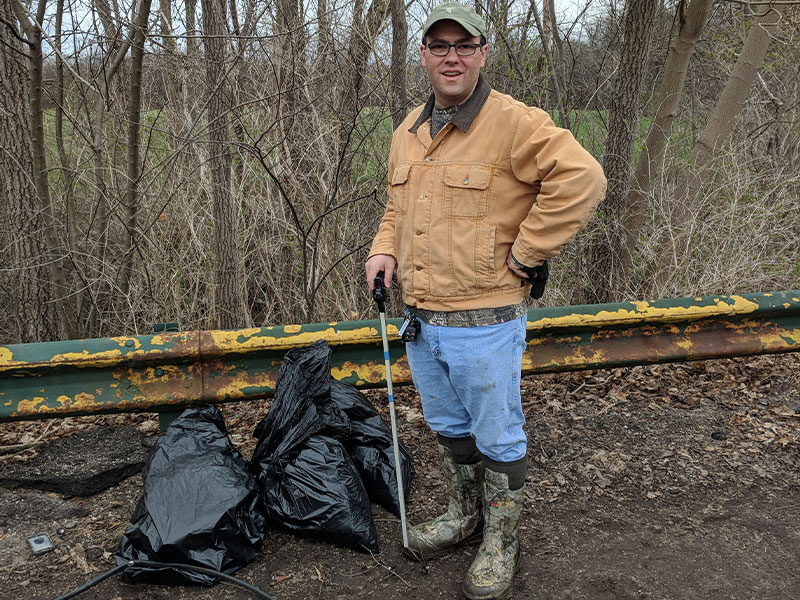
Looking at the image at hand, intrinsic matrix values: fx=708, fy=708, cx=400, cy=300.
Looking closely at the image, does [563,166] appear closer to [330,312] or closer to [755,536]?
[755,536]

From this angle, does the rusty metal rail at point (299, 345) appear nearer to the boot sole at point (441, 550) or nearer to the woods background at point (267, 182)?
the boot sole at point (441, 550)

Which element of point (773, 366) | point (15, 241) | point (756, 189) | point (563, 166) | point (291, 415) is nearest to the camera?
point (563, 166)

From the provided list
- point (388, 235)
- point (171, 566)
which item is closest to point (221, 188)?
point (388, 235)

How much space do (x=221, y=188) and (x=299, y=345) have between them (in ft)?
6.87

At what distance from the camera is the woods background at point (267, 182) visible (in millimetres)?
5121

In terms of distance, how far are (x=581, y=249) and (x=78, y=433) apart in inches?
151

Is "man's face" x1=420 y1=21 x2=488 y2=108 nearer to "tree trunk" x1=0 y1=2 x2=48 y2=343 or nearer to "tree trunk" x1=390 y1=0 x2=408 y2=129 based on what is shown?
"tree trunk" x1=390 y1=0 x2=408 y2=129

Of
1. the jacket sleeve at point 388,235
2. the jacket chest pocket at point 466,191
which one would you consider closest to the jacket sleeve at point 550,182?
the jacket chest pocket at point 466,191

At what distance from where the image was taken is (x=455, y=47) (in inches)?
98.4

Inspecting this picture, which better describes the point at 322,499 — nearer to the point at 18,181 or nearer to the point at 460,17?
the point at 460,17

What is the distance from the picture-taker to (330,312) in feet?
17.9

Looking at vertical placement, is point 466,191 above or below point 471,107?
below

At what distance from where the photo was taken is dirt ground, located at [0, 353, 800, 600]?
271 cm

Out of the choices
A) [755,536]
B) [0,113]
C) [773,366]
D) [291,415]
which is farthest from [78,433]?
[773,366]
